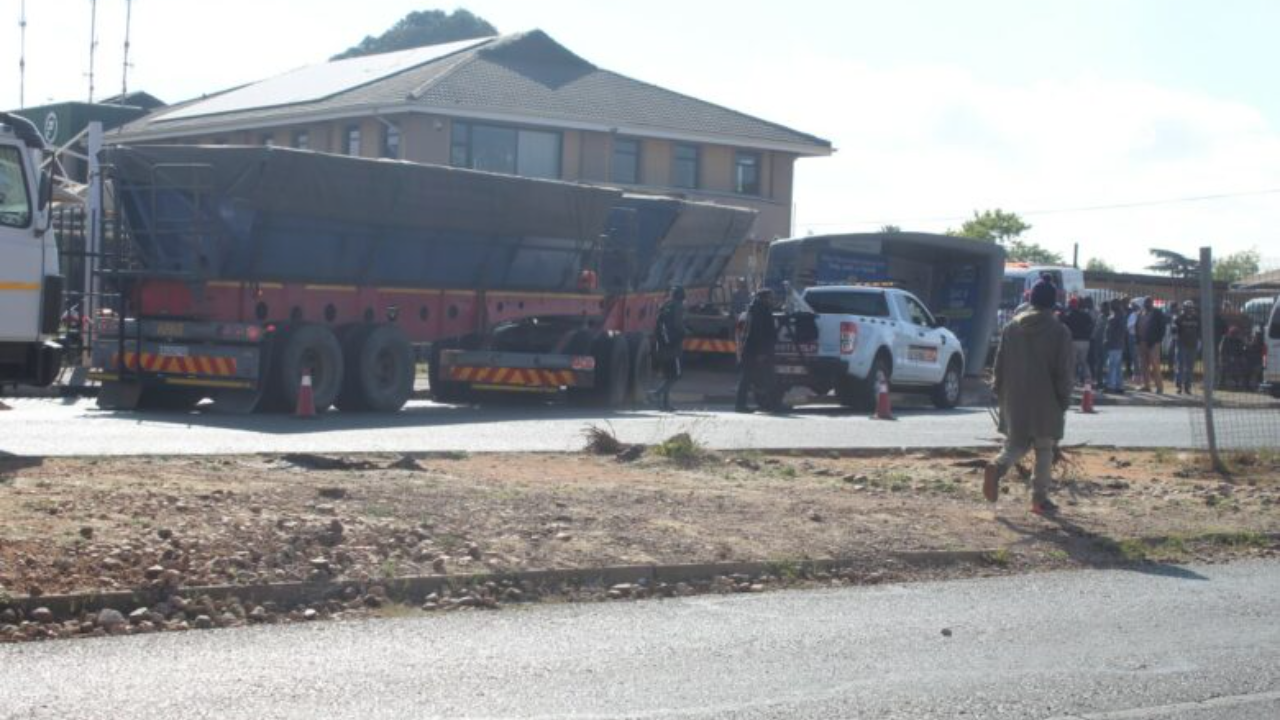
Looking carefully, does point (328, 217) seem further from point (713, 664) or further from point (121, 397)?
point (713, 664)

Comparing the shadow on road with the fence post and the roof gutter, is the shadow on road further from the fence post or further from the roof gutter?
the roof gutter

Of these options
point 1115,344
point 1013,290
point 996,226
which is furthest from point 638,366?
point 996,226

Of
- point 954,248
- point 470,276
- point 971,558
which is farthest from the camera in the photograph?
point 954,248

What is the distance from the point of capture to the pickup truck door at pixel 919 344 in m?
26.8

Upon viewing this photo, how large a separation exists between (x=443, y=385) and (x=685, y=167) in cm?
2409

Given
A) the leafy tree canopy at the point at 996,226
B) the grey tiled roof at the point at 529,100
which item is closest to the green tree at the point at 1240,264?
the leafy tree canopy at the point at 996,226

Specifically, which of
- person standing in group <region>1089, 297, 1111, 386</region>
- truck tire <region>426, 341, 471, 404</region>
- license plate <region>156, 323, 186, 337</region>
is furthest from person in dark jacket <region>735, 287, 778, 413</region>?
person standing in group <region>1089, 297, 1111, 386</region>

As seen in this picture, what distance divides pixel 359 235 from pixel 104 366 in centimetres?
355

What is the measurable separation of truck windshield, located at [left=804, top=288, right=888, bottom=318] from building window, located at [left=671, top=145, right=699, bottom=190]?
2109 cm

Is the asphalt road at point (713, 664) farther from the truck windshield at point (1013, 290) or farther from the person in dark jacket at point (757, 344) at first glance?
the truck windshield at point (1013, 290)

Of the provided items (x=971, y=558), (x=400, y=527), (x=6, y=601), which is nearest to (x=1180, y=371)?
(x=971, y=558)

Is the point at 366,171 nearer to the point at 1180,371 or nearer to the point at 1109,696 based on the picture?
the point at 1109,696

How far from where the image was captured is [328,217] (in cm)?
2123

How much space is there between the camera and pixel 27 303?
1512cm
